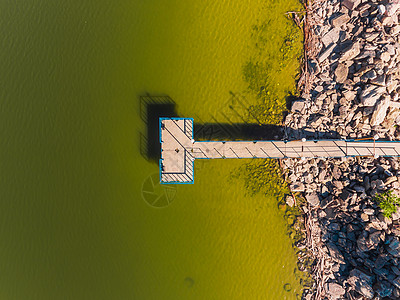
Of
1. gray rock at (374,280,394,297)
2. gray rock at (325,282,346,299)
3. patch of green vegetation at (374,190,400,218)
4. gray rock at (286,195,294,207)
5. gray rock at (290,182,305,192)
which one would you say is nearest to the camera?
gray rock at (374,280,394,297)

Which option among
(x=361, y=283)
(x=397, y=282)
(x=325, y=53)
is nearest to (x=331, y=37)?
(x=325, y=53)

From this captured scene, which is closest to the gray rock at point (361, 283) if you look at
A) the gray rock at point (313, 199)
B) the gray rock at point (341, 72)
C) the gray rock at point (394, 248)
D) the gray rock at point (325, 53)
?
the gray rock at point (394, 248)

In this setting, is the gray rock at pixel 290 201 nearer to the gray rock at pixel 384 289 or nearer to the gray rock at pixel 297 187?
the gray rock at pixel 297 187

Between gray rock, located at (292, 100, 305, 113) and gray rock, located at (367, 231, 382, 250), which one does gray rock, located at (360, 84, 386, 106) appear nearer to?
gray rock, located at (292, 100, 305, 113)

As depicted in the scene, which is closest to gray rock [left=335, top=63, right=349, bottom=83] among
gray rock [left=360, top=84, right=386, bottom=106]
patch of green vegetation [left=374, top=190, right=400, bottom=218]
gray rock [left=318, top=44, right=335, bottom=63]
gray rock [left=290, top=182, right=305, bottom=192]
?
gray rock [left=318, top=44, right=335, bottom=63]

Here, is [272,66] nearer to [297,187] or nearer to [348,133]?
[348,133]

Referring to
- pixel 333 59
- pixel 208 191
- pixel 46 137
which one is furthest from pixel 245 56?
pixel 46 137

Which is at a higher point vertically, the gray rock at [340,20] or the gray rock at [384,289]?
the gray rock at [340,20]
